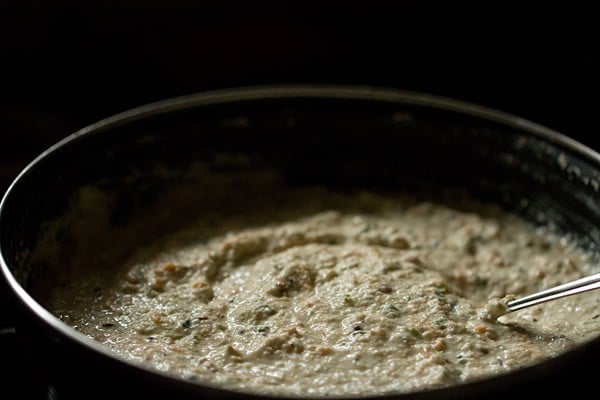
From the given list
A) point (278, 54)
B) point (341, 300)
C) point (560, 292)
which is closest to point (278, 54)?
point (278, 54)

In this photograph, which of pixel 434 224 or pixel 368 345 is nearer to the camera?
pixel 368 345

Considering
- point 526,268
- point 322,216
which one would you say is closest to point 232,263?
point 322,216

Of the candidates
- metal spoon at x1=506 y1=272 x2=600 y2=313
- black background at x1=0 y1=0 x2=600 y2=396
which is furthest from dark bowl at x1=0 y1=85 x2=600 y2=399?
black background at x1=0 y1=0 x2=600 y2=396

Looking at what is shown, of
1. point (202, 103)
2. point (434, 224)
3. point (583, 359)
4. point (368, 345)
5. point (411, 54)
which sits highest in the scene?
point (411, 54)

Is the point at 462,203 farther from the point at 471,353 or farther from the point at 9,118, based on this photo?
the point at 9,118

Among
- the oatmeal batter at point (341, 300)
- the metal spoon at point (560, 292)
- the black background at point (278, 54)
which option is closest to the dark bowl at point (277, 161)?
the oatmeal batter at point (341, 300)

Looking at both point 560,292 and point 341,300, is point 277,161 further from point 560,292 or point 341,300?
point 560,292
